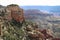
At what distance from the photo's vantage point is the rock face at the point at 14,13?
7.48 m

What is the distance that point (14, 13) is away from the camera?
7578 mm

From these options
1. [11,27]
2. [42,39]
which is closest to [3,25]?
[11,27]

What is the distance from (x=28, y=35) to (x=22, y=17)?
2.05ft

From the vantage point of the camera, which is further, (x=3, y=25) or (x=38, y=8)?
(x=38, y=8)

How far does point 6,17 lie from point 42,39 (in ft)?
4.43

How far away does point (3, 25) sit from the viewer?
7.15m

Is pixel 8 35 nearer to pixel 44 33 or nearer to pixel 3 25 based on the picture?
pixel 3 25

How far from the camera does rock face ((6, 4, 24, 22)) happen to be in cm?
748
